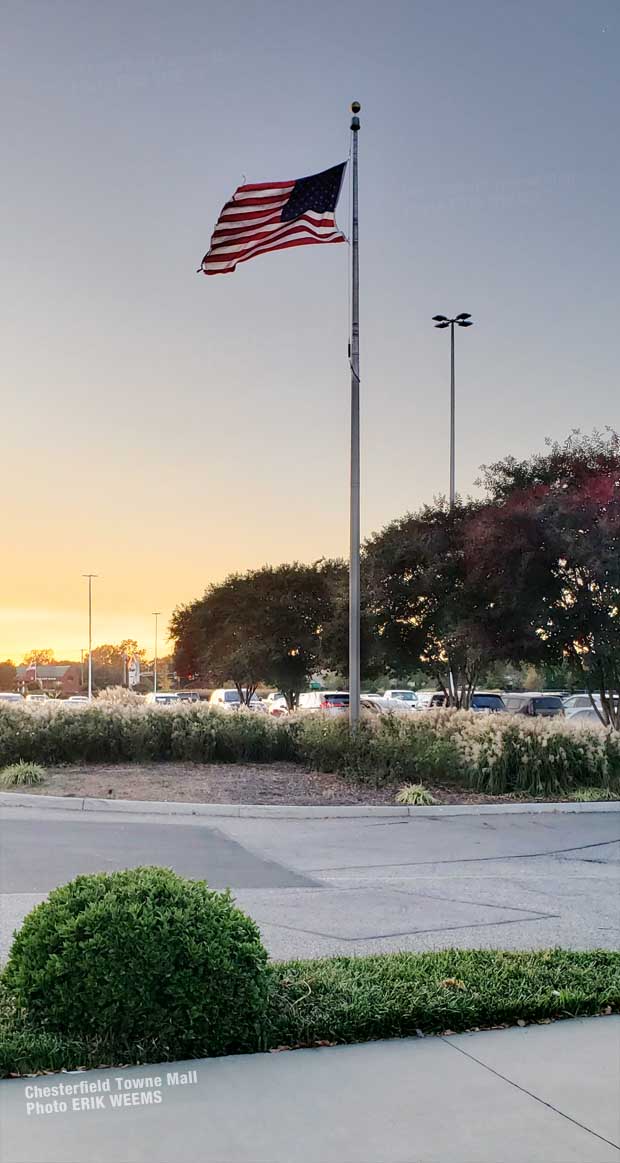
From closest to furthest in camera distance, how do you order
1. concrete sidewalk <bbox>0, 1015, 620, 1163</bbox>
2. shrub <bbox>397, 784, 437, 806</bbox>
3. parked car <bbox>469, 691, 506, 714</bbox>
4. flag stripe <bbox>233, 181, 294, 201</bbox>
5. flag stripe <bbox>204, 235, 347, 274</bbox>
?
concrete sidewalk <bbox>0, 1015, 620, 1163</bbox> → shrub <bbox>397, 784, 437, 806</bbox> → flag stripe <bbox>204, 235, 347, 274</bbox> → flag stripe <bbox>233, 181, 294, 201</bbox> → parked car <bbox>469, 691, 506, 714</bbox>

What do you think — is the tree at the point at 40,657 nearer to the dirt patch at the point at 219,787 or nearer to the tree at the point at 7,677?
the tree at the point at 7,677

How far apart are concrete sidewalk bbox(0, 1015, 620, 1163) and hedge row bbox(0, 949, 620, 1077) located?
14 centimetres

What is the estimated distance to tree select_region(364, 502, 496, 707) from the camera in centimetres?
2595

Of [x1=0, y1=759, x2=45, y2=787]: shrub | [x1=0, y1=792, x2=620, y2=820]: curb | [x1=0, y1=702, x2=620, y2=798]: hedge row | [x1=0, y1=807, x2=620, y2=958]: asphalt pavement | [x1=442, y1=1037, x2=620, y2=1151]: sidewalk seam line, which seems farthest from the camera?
[x1=0, y1=702, x2=620, y2=798]: hedge row

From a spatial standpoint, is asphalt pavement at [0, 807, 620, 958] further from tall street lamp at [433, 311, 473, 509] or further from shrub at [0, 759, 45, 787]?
tall street lamp at [433, 311, 473, 509]

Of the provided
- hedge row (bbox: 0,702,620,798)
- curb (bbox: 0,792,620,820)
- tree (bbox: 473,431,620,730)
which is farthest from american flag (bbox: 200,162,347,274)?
curb (bbox: 0,792,620,820)

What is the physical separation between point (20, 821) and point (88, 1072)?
987 centimetres

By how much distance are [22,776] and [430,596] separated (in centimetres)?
1366

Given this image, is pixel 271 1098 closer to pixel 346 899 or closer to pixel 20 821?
pixel 346 899

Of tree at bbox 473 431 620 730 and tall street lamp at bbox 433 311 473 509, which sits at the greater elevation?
tall street lamp at bbox 433 311 473 509

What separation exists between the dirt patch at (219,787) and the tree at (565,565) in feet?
19.1

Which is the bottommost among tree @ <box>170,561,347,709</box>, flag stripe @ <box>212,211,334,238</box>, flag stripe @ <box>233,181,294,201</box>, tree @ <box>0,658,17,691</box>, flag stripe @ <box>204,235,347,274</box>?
tree @ <box>0,658,17,691</box>

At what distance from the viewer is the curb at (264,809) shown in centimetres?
1489

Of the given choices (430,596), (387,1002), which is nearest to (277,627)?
(430,596)
